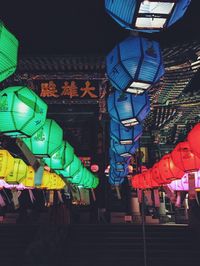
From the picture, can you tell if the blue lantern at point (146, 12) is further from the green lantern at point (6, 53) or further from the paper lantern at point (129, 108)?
the paper lantern at point (129, 108)

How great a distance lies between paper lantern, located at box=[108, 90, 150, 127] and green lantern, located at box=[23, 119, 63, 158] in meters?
1.39

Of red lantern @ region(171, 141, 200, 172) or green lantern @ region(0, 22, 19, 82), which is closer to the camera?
green lantern @ region(0, 22, 19, 82)

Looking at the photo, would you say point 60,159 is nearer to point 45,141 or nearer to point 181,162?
point 45,141

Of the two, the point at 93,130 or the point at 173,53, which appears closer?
the point at 173,53

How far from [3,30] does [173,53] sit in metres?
4.91

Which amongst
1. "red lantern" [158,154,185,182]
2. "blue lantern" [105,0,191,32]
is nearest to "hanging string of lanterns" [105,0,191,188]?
"blue lantern" [105,0,191,32]

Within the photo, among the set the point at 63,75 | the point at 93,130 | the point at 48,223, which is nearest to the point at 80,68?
the point at 63,75

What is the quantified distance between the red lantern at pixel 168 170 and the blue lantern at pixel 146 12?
244 inches

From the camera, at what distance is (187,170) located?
6883mm

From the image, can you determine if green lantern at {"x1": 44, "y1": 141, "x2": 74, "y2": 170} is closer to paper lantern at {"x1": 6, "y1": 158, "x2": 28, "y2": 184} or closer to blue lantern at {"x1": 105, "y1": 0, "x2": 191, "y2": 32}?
paper lantern at {"x1": 6, "y1": 158, "x2": 28, "y2": 184}

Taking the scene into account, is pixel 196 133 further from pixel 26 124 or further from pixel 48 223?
pixel 48 223

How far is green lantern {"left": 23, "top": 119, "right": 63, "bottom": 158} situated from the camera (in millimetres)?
5945

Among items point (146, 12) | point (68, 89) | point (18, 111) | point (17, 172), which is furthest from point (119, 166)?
point (146, 12)

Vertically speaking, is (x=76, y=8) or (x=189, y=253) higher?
Answer: (x=76, y=8)
